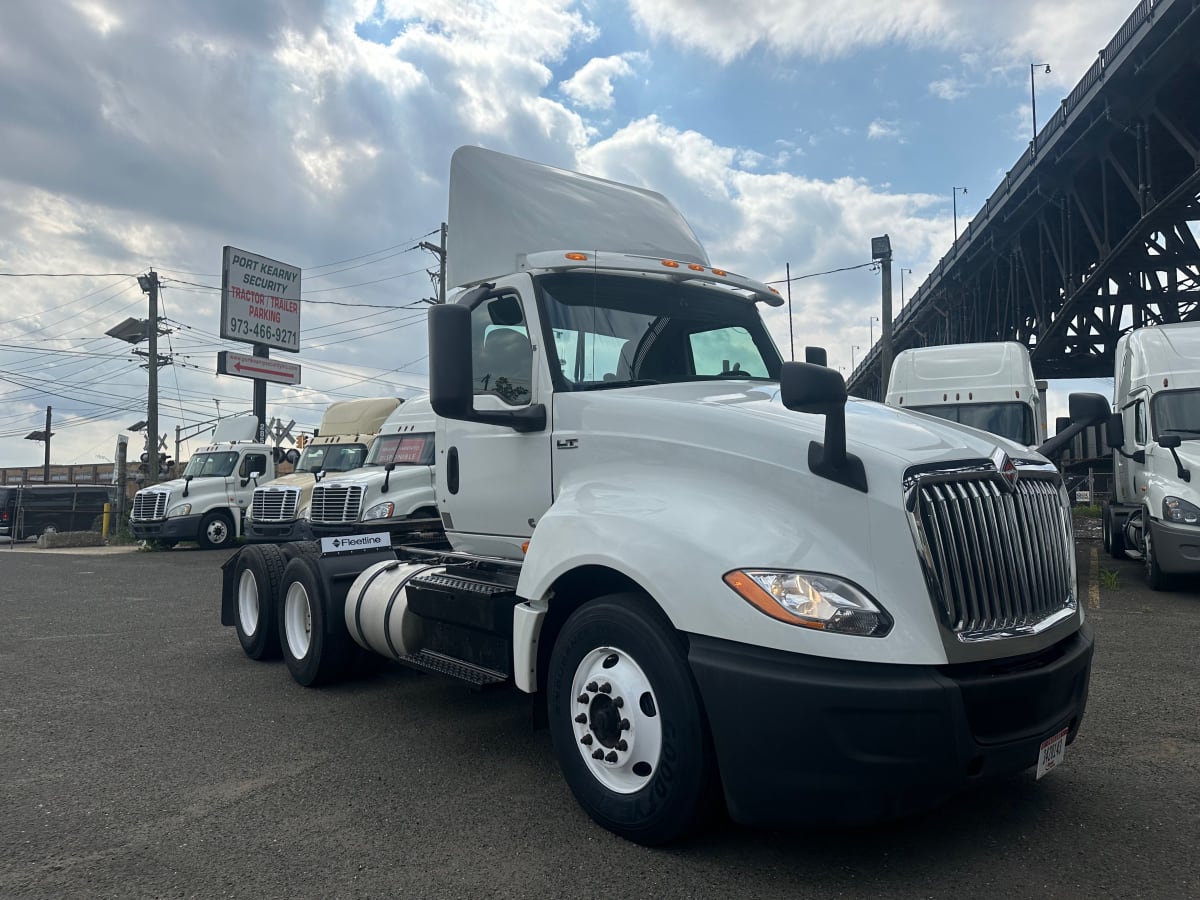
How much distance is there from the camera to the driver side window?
4684mm

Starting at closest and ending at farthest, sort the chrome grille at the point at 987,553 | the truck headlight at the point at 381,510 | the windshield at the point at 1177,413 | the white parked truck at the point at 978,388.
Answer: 1. the chrome grille at the point at 987,553
2. the windshield at the point at 1177,413
3. the white parked truck at the point at 978,388
4. the truck headlight at the point at 381,510

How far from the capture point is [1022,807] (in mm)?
3814

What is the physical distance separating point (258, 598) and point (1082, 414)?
5.99m

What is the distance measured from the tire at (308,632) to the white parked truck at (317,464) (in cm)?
899

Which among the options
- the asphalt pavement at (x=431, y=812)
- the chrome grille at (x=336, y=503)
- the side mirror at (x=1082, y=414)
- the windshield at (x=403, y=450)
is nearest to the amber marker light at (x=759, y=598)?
the asphalt pavement at (x=431, y=812)

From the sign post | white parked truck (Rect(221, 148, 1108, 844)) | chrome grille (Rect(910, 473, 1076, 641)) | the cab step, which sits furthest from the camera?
the sign post

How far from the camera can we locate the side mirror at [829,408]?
321cm

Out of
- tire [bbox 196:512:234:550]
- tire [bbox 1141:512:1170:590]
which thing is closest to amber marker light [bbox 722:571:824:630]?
tire [bbox 1141:512:1170:590]

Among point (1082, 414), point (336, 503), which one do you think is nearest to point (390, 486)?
point (336, 503)

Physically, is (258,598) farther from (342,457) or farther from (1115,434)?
(1115,434)

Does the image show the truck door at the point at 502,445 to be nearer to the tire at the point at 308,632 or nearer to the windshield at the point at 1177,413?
the tire at the point at 308,632

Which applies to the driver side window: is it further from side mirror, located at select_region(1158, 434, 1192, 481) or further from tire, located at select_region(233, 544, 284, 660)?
side mirror, located at select_region(1158, 434, 1192, 481)

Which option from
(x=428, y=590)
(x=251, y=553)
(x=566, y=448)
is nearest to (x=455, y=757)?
(x=428, y=590)

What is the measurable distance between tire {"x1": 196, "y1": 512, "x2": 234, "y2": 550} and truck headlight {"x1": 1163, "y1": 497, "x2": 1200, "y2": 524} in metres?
19.4
